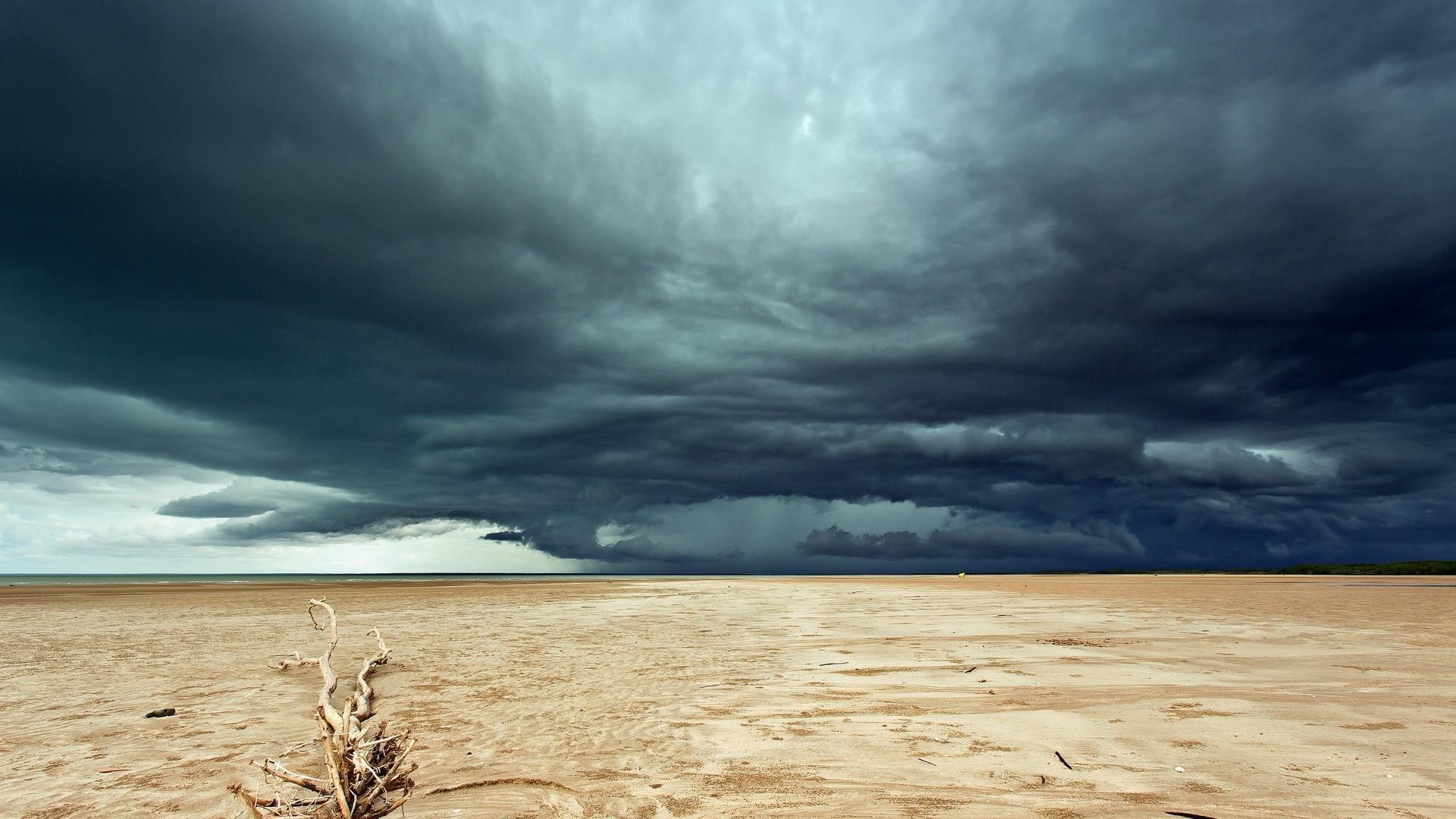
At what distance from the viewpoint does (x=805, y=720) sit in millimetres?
8555

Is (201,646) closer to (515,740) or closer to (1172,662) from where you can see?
(515,740)

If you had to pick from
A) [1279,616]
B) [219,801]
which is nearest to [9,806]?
[219,801]

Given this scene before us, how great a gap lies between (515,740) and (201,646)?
14.2m

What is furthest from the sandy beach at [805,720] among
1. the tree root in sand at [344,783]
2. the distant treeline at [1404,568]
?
the distant treeline at [1404,568]

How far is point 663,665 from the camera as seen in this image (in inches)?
517

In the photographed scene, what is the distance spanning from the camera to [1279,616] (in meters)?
20.6

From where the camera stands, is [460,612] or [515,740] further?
[460,612]

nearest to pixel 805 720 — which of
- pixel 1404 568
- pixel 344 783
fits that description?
pixel 344 783

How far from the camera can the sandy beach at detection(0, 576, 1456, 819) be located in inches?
239

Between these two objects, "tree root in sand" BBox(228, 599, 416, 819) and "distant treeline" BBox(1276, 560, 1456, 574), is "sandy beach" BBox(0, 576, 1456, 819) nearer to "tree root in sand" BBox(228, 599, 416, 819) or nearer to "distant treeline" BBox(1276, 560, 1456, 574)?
"tree root in sand" BBox(228, 599, 416, 819)

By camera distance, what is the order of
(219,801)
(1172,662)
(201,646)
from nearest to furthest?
1. (219,801)
2. (1172,662)
3. (201,646)

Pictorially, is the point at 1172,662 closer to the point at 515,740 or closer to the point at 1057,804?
the point at 1057,804

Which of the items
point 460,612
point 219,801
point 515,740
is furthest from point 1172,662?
A: point 460,612

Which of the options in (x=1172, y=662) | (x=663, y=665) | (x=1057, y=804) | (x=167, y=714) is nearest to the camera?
(x=1057, y=804)
